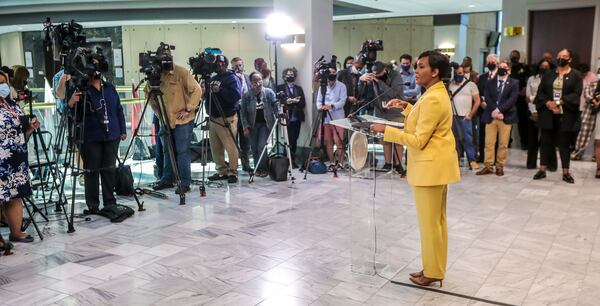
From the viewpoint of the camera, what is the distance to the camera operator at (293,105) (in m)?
7.68

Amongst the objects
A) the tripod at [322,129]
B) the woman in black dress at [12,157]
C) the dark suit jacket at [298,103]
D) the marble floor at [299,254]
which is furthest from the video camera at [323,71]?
the woman in black dress at [12,157]

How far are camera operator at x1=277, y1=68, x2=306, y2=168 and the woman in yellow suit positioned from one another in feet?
14.4

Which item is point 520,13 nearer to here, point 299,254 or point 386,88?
point 386,88

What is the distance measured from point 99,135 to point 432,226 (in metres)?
3.35

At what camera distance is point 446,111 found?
3.17 metres

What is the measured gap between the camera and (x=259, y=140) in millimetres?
7332

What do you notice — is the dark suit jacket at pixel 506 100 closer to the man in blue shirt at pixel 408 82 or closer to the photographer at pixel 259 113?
the man in blue shirt at pixel 408 82

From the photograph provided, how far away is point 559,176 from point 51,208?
6150 millimetres

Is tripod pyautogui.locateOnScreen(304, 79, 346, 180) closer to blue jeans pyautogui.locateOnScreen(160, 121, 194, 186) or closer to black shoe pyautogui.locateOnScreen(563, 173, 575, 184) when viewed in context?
blue jeans pyautogui.locateOnScreen(160, 121, 194, 186)

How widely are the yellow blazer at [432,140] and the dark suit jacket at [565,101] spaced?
13.0 feet

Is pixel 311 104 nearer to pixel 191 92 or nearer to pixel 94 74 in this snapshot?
pixel 191 92

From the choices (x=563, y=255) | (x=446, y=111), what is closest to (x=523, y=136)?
(x=563, y=255)

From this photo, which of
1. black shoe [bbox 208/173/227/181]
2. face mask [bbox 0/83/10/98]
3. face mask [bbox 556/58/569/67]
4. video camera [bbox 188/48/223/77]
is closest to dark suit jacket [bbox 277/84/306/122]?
black shoe [bbox 208/173/227/181]

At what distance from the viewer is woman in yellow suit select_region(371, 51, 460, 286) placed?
314cm
